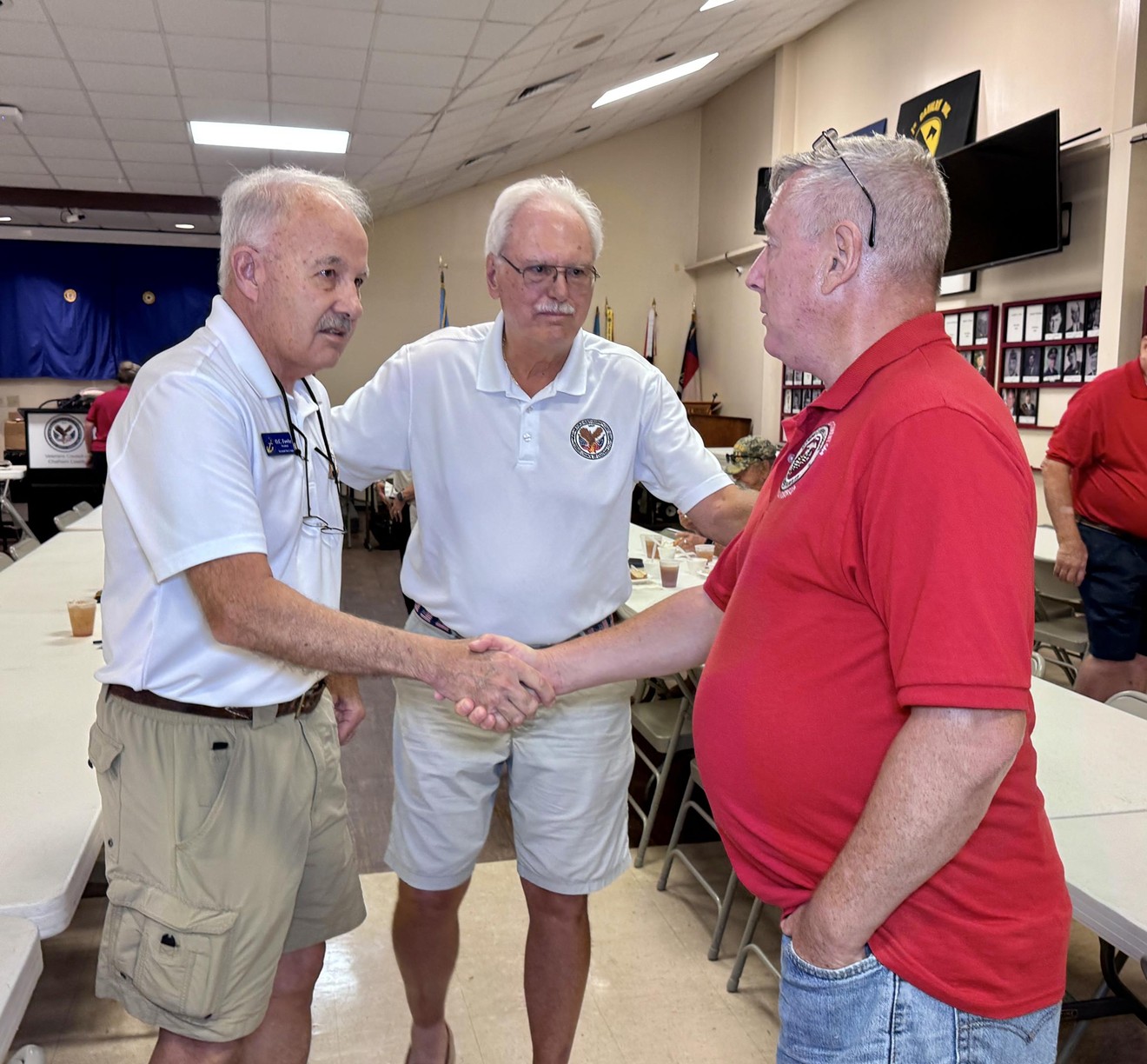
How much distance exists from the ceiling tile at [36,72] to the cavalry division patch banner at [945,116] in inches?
221

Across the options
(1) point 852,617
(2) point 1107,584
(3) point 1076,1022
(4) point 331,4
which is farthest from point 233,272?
(4) point 331,4

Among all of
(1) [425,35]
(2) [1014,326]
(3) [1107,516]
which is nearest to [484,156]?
(1) [425,35]

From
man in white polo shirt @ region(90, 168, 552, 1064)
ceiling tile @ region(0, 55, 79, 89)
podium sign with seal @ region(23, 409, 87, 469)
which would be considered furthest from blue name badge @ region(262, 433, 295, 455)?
podium sign with seal @ region(23, 409, 87, 469)

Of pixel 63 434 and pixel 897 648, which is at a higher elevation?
pixel 897 648

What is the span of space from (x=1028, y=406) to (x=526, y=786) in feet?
19.8

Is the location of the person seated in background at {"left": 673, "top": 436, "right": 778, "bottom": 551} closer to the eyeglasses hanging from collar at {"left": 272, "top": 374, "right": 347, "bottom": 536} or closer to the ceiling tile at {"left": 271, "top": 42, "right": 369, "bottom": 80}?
the eyeglasses hanging from collar at {"left": 272, "top": 374, "right": 347, "bottom": 536}

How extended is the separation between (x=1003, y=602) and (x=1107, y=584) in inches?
141

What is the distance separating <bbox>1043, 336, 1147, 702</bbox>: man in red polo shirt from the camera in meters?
4.04

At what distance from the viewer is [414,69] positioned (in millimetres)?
6445

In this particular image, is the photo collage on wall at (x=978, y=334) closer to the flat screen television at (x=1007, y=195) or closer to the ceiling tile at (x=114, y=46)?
the flat screen television at (x=1007, y=195)

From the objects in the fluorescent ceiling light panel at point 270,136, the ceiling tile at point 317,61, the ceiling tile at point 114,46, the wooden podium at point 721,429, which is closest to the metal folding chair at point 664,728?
the ceiling tile at point 317,61

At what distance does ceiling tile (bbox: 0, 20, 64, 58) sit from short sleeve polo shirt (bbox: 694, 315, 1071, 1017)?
576cm

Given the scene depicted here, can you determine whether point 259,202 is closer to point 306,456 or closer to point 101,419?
point 306,456

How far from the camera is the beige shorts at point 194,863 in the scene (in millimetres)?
1512
